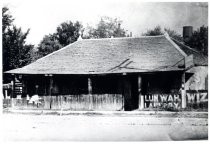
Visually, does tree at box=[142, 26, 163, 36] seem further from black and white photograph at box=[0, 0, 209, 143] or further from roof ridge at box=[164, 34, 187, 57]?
roof ridge at box=[164, 34, 187, 57]

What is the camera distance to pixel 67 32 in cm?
1252

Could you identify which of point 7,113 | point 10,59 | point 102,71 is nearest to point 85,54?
point 102,71

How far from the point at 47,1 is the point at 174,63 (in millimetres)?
4293

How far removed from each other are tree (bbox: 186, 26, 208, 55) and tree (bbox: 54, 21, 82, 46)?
9.08 feet

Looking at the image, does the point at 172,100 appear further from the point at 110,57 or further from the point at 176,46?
the point at 110,57

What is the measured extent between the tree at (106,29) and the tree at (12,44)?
1627 millimetres

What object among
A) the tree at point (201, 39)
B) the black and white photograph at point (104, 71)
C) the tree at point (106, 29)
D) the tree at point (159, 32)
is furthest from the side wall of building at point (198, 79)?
the tree at point (106, 29)

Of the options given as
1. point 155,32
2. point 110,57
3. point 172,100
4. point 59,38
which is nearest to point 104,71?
point 110,57

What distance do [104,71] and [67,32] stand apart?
2356 mm

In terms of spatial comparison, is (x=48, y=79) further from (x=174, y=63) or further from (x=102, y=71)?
(x=174, y=63)

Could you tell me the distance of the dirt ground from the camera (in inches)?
408

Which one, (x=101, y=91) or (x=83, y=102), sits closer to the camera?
(x=83, y=102)

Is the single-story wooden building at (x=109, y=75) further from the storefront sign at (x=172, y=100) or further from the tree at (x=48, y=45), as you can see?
the tree at (x=48, y=45)

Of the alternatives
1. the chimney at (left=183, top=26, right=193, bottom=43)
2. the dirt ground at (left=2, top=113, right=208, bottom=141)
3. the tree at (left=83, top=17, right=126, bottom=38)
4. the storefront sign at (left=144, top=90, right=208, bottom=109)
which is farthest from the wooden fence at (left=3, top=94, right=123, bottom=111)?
the chimney at (left=183, top=26, right=193, bottom=43)
